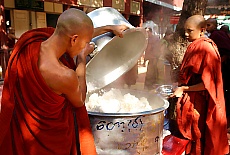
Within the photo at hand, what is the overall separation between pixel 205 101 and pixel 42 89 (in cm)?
197

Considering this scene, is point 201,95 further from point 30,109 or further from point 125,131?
point 30,109

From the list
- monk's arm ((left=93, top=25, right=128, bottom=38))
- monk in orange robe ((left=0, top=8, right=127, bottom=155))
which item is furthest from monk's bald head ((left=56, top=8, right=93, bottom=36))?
monk's arm ((left=93, top=25, right=128, bottom=38))

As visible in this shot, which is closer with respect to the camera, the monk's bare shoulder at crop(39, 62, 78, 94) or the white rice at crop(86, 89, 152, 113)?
the monk's bare shoulder at crop(39, 62, 78, 94)

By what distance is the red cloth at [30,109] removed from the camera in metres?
1.54

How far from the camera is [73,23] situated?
4.96 ft

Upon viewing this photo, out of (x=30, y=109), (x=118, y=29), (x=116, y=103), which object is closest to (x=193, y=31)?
(x=118, y=29)

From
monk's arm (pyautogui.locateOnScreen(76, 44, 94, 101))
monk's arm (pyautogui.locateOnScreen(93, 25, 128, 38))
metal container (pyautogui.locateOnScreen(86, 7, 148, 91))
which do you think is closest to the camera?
monk's arm (pyautogui.locateOnScreen(76, 44, 94, 101))

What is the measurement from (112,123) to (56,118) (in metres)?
0.52

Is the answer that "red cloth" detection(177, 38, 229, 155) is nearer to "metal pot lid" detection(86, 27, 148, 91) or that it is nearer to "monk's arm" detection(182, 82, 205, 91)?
"monk's arm" detection(182, 82, 205, 91)

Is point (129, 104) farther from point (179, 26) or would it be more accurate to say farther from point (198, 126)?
point (179, 26)

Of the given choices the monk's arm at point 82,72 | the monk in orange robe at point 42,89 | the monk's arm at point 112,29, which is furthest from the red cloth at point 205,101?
the monk in orange robe at point 42,89

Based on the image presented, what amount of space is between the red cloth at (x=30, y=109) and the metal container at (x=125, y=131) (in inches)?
15.3

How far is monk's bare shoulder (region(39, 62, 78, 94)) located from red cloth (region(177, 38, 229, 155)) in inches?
63.3

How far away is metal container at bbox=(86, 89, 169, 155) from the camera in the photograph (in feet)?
6.63
